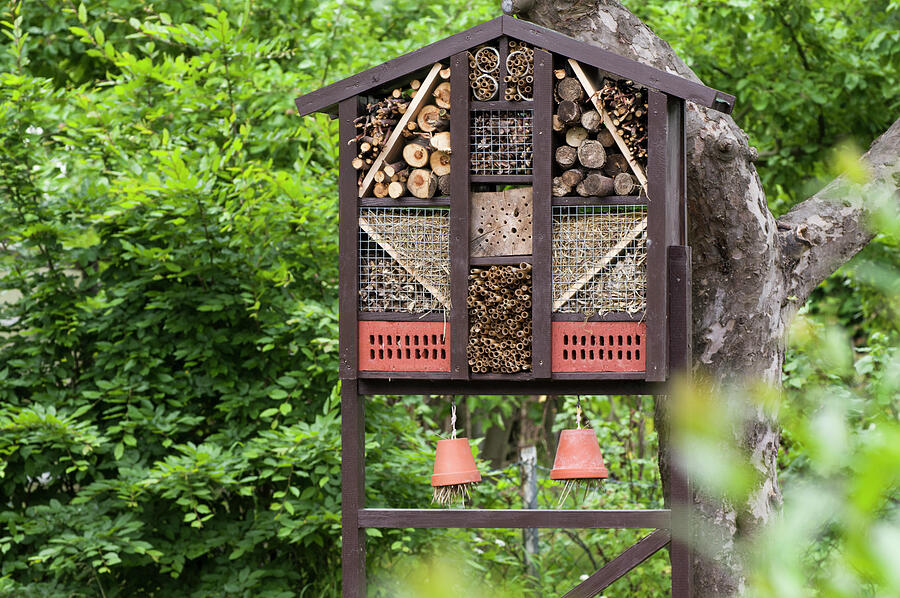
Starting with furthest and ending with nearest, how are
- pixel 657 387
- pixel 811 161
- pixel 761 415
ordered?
pixel 811 161 → pixel 761 415 → pixel 657 387

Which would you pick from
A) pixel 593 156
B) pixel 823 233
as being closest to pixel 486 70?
pixel 593 156

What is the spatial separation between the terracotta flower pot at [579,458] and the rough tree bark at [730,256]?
833 mm

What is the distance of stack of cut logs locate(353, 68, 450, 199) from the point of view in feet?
9.34

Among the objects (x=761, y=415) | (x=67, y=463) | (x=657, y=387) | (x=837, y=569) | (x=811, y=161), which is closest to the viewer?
(x=837, y=569)

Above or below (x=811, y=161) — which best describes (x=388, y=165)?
below

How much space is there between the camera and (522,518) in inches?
112

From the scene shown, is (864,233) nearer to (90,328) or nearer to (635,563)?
(635,563)

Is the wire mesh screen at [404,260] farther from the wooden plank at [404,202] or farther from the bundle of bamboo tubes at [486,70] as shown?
the bundle of bamboo tubes at [486,70]

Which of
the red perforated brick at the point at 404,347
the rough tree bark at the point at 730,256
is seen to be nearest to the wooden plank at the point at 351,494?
the red perforated brick at the point at 404,347

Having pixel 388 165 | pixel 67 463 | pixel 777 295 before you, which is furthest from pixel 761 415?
pixel 67 463

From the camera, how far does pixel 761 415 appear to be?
3.61 metres

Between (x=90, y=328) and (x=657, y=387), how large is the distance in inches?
113

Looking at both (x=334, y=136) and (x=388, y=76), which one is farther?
(x=334, y=136)

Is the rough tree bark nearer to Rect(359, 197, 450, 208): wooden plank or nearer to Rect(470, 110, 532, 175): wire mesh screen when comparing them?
Rect(470, 110, 532, 175): wire mesh screen
